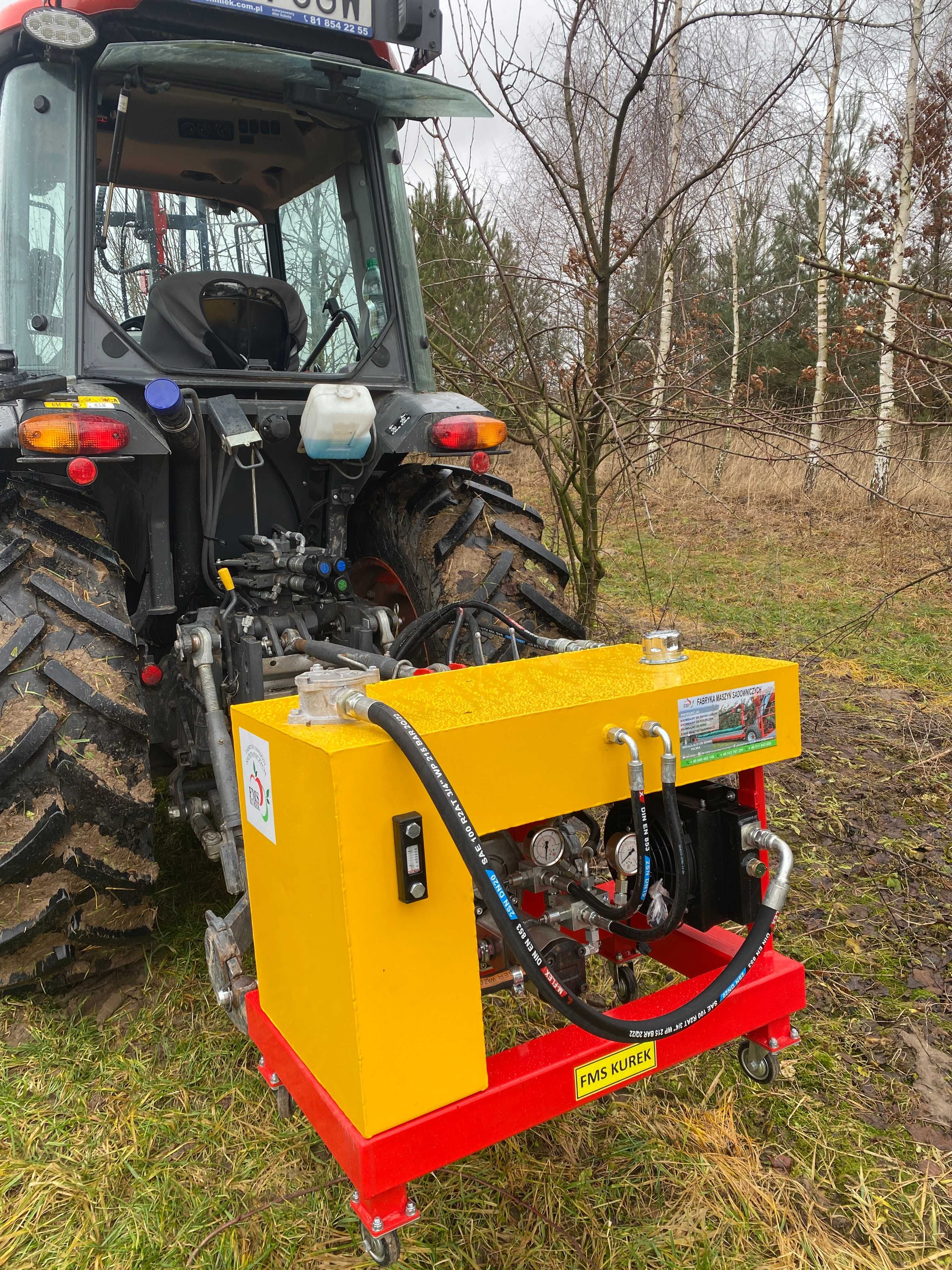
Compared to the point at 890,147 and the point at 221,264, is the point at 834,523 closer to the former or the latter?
the point at 890,147

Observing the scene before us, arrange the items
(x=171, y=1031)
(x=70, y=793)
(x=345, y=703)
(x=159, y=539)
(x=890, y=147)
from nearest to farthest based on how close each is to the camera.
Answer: (x=345, y=703), (x=70, y=793), (x=171, y=1031), (x=159, y=539), (x=890, y=147)

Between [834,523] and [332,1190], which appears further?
[834,523]

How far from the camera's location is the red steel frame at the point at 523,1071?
1366 millimetres

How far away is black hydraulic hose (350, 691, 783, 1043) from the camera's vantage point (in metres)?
1.29

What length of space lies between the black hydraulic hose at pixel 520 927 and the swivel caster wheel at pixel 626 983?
0.48 m

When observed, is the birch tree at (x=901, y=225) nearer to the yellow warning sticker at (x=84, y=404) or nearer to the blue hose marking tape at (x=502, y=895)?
the yellow warning sticker at (x=84, y=404)

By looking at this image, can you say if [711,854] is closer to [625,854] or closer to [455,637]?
[625,854]

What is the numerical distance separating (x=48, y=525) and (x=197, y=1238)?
61.2 inches

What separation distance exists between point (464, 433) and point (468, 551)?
34cm

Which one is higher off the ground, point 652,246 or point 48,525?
point 652,246

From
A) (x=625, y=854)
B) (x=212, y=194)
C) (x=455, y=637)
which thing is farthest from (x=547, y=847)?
(x=212, y=194)

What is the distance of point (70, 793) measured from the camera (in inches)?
81.9

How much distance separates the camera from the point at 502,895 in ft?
4.44

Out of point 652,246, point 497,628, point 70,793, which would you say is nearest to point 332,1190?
point 70,793
